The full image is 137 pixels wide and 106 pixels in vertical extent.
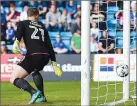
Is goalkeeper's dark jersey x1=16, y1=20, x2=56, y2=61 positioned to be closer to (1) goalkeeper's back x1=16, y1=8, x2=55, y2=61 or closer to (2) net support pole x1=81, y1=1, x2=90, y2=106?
(1) goalkeeper's back x1=16, y1=8, x2=55, y2=61

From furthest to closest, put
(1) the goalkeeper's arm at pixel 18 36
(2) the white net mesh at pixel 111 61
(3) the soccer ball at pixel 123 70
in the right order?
1. (2) the white net mesh at pixel 111 61
2. (3) the soccer ball at pixel 123 70
3. (1) the goalkeeper's arm at pixel 18 36

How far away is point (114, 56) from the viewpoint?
624 inches

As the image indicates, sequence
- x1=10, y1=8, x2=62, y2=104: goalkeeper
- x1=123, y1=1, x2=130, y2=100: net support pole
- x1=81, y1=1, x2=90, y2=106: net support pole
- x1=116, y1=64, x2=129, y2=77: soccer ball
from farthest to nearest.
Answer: x1=123, y1=1, x2=130, y2=100: net support pole, x1=116, y1=64, x2=129, y2=77: soccer ball, x1=10, y1=8, x2=62, y2=104: goalkeeper, x1=81, y1=1, x2=90, y2=106: net support pole

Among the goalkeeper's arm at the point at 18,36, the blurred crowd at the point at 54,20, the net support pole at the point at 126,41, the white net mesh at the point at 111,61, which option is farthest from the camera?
the blurred crowd at the point at 54,20

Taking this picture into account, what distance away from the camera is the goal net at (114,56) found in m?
10.6

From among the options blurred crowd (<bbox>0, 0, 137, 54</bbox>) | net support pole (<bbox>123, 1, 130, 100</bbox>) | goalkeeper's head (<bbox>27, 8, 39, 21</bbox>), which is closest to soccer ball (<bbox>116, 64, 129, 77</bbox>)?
net support pole (<bbox>123, 1, 130, 100</bbox>)

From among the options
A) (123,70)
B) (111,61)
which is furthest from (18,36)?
(111,61)

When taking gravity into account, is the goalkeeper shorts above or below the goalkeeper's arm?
below

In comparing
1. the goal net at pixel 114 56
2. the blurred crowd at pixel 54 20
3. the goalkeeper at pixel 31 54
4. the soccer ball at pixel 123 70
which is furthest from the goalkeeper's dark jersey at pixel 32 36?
the blurred crowd at pixel 54 20

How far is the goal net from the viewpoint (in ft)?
34.9

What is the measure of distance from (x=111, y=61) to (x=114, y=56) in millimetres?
892

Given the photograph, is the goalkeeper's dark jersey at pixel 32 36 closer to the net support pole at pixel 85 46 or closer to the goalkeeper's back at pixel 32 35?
the goalkeeper's back at pixel 32 35

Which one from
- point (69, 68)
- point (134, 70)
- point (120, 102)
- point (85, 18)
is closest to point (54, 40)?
point (69, 68)

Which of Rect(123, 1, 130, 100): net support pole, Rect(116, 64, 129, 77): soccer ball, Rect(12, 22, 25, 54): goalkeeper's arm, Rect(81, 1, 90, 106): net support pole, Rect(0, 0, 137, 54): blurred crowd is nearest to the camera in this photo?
Rect(81, 1, 90, 106): net support pole
